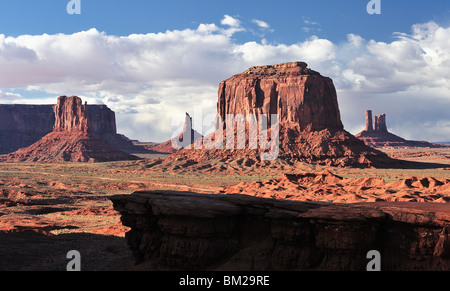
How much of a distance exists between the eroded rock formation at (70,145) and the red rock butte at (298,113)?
101ft

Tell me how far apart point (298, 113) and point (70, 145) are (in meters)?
66.3

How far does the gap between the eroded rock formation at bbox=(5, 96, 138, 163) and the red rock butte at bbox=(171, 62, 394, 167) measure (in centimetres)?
3068

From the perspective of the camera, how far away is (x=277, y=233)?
13.2 m

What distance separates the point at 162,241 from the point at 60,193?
120 ft

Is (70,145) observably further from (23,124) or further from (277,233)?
(277,233)

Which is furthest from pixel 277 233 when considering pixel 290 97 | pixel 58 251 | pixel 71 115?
pixel 71 115

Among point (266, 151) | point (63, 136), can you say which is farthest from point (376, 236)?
point (63, 136)

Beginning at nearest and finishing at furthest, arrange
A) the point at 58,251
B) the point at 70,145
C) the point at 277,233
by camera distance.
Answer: the point at 277,233 < the point at 58,251 < the point at 70,145

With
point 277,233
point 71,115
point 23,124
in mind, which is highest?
point 23,124

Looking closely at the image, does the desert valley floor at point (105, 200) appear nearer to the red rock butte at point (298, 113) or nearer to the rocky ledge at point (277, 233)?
the rocky ledge at point (277, 233)

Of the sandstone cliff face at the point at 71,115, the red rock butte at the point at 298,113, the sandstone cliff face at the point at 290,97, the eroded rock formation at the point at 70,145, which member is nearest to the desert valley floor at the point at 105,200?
the red rock butte at the point at 298,113

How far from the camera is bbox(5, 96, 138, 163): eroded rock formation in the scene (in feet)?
390

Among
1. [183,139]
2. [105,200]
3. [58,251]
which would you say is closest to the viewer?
[58,251]

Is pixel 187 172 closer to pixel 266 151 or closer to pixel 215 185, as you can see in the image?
pixel 266 151
